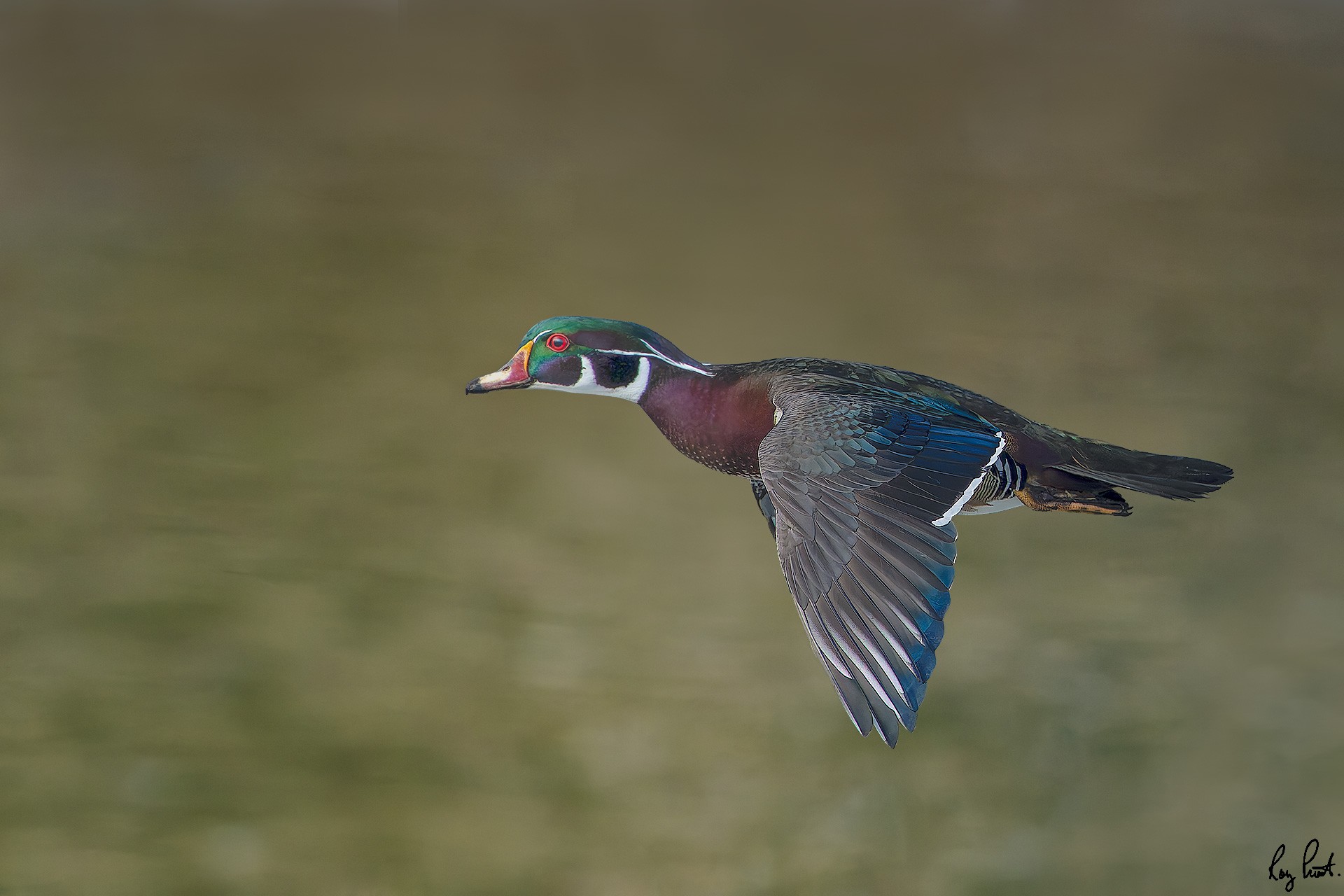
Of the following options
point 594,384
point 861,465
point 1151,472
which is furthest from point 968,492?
point 594,384

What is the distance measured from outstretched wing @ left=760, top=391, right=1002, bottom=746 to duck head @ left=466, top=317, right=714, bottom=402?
121mm

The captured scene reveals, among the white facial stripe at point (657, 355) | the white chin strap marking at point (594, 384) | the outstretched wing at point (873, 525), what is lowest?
the outstretched wing at point (873, 525)

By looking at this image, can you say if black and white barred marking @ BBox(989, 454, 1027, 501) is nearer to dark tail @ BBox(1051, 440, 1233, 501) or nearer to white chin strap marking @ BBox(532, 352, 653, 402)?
dark tail @ BBox(1051, 440, 1233, 501)

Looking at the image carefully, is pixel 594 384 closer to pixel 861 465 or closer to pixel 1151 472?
pixel 861 465

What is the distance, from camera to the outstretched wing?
2.29ft

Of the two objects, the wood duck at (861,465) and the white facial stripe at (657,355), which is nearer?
the wood duck at (861,465)

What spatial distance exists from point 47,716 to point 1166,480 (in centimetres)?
254

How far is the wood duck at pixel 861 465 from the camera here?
2.35 feet

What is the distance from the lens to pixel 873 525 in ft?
2.51

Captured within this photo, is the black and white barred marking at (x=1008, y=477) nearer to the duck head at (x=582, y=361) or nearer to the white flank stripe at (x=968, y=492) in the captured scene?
the white flank stripe at (x=968, y=492)

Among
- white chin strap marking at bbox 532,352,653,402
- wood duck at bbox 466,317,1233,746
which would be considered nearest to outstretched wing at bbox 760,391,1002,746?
wood duck at bbox 466,317,1233,746

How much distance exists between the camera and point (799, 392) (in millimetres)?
883

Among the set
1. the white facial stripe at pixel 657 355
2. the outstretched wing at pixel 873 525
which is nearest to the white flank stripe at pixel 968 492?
the outstretched wing at pixel 873 525

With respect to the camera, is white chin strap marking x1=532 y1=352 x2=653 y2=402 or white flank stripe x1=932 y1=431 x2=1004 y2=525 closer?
white flank stripe x1=932 y1=431 x2=1004 y2=525
